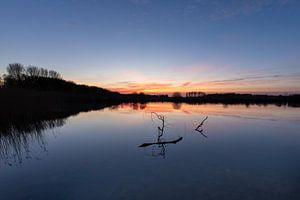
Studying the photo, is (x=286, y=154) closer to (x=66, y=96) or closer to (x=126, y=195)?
(x=126, y=195)

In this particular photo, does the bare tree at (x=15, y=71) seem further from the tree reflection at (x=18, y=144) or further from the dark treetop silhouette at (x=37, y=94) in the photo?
the tree reflection at (x=18, y=144)

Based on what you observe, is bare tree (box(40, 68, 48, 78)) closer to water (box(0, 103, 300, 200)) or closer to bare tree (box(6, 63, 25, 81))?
bare tree (box(6, 63, 25, 81))

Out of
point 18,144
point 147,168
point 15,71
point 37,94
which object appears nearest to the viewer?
point 147,168

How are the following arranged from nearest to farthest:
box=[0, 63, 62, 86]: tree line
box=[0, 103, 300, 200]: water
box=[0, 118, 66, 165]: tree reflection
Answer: box=[0, 103, 300, 200]: water
box=[0, 118, 66, 165]: tree reflection
box=[0, 63, 62, 86]: tree line

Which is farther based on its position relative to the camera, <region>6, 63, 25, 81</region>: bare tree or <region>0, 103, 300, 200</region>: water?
<region>6, 63, 25, 81</region>: bare tree

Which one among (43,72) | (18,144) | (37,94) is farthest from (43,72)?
(18,144)

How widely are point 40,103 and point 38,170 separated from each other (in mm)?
30658

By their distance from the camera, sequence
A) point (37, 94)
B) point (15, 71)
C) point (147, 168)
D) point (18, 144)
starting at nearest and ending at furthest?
point (147, 168), point (18, 144), point (37, 94), point (15, 71)

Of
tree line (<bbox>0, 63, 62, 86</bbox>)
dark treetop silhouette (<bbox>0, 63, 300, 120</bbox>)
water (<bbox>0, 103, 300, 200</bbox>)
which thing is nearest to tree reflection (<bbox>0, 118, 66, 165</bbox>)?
water (<bbox>0, 103, 300, 200</bbox>)

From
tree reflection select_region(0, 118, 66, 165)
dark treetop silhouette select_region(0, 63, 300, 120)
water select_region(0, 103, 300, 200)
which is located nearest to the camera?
water select_region(0, 103, 300, 200)

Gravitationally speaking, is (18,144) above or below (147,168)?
above

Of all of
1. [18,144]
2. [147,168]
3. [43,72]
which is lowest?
[147,168]

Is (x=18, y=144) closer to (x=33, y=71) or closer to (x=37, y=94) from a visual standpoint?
(x=37, y=94)

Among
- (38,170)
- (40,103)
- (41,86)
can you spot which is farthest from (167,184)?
(41,86)
